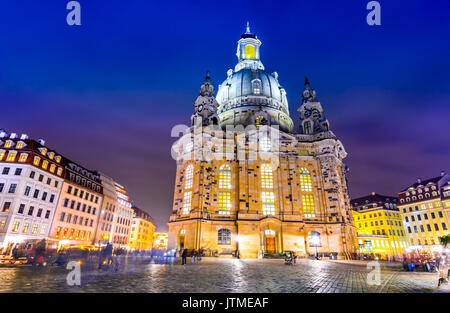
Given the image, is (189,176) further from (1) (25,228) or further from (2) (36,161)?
(1) (25,228)

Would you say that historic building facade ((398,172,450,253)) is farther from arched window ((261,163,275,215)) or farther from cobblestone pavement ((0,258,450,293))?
cobblestone pavement ((0,258,450,293))

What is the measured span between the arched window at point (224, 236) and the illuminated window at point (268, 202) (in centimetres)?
695

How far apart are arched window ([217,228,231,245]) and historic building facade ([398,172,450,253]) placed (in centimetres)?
4970

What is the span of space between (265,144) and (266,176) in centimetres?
639

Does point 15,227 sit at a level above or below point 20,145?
below

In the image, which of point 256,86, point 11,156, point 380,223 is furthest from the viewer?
point 380,223

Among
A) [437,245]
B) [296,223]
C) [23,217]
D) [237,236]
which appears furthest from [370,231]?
[23,217]

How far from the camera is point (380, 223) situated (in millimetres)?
72812

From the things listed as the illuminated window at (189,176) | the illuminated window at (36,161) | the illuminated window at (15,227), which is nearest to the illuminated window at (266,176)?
the illuminated window at (189,176)

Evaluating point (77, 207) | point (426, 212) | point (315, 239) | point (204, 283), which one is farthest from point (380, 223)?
point (77, 207)

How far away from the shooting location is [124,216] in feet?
223

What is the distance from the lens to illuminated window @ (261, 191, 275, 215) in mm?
38938
